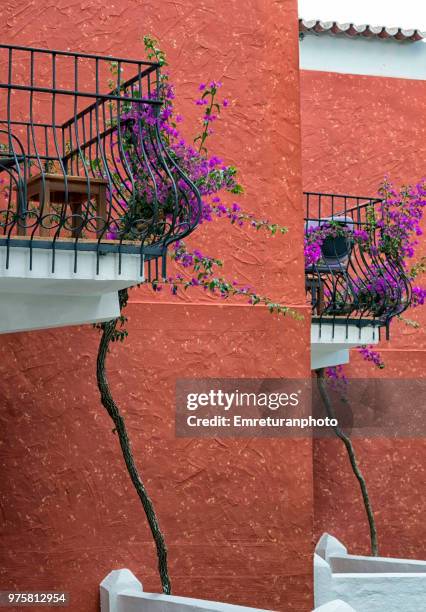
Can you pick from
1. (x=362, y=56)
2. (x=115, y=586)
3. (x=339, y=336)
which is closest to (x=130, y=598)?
(x=115, y=586)

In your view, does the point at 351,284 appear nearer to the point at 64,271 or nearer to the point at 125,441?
the point at 125,441

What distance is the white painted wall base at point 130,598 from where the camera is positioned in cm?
692

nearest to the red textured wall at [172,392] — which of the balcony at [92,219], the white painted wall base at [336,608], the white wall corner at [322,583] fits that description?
the white wall corner at [322,583]

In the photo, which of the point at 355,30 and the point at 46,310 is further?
the point at 355,30

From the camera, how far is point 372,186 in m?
12.0

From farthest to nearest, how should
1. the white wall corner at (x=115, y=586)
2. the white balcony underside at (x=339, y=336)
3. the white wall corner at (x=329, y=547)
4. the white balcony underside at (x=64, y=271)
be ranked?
the white wall corner at (x=329, y=547) → the white balcony underside at (x=339, y=336) → the white wall corner at (x=115, y=586) → the white balcony underside at (x=64, y=271)

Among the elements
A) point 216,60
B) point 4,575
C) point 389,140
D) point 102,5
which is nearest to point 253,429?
point 4,575

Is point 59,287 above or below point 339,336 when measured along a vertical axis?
above

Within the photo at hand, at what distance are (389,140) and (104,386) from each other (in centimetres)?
596

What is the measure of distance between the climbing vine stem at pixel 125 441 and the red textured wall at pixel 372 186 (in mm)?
4166

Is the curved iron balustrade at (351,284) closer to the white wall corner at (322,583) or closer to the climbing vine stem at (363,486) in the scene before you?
the climbing vine stem at (363,486)

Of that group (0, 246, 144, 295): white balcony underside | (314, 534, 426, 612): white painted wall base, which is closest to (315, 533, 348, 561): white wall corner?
(314, 534, 426, 612): white painted wall base

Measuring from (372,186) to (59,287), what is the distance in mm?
6325

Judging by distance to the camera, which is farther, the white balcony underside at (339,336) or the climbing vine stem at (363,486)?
the climbing vine stem at (363,486)
